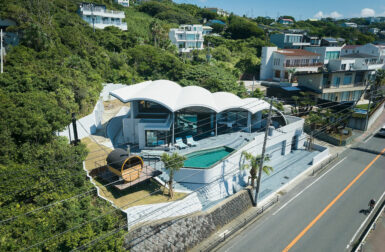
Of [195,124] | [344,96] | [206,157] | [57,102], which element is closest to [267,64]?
[344,96]

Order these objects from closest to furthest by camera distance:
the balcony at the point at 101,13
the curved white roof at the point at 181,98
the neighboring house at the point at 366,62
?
the curved white roof at the point at 181,98 < the balcony at the point at 101,13 < the neighboring house at the point at 366,62

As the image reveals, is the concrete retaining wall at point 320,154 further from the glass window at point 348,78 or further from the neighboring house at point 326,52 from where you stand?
the neighboring house at point 326,52

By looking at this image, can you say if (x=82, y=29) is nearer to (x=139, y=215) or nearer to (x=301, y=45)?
(x=139, y=215)

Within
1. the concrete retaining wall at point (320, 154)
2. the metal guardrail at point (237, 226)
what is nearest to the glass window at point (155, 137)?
the metal guardrail at point (237, 226)

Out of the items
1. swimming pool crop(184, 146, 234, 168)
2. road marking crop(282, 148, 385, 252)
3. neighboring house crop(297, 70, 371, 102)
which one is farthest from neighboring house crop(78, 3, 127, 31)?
road marking crop(282, 148, 385, 252)

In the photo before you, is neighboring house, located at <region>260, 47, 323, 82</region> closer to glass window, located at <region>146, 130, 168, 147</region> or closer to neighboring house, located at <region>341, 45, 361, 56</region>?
neighboring house, located at <region>341, 45, 361, 56</region>

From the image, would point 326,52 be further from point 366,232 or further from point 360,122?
point 366,232
